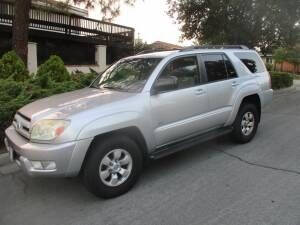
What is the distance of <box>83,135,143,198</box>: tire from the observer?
331 cm

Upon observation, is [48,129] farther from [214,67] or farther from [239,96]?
[239,96]

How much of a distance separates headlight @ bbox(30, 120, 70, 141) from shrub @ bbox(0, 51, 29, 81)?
4.71 metres

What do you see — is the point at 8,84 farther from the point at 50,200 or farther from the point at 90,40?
the point at 90,40

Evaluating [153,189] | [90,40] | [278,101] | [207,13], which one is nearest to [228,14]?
[207,13]

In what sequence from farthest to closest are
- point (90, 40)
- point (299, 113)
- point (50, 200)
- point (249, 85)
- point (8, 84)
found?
point (90, 40) → point (299, 113) → point (8, 84) → point (249, 85) → point (50, 200)

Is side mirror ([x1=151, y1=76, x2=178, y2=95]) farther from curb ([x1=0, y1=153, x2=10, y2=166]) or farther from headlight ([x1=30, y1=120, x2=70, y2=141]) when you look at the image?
curb ([x1=0, y1=153, x2=10, y2=166])

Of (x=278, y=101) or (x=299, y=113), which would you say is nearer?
(x=299, y=113)

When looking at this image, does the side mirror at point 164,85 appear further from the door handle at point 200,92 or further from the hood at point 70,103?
the door handle at point 200,92

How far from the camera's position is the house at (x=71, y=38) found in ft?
42.7

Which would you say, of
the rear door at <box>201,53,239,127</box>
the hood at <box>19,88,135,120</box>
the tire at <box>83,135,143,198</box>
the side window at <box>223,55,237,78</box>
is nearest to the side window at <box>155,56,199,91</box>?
the rear door at <box>201,53,239,127</box>

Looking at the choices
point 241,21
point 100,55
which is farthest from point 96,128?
point 100,55

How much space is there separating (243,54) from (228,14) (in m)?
6.68

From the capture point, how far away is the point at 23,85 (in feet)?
20.0

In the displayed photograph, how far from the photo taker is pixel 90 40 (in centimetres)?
1590
